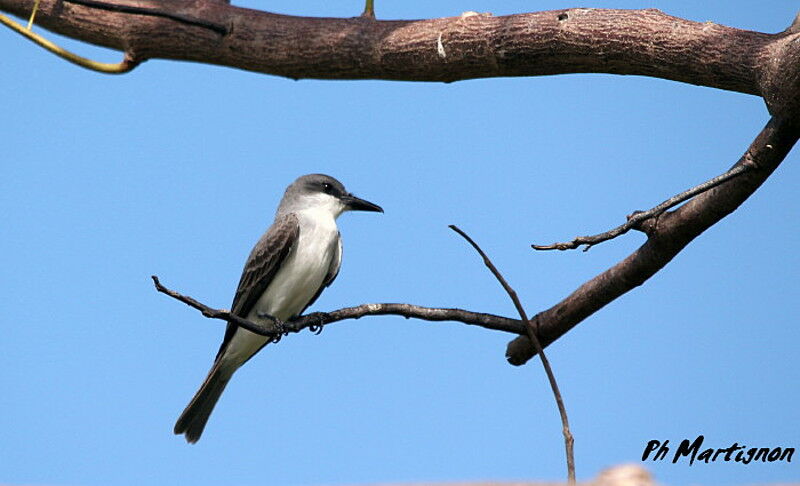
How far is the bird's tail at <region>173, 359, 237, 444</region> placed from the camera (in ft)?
25.8

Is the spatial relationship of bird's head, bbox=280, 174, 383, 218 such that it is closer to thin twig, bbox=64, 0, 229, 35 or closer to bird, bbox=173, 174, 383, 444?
bird, bbox=173, 174, 383, 444

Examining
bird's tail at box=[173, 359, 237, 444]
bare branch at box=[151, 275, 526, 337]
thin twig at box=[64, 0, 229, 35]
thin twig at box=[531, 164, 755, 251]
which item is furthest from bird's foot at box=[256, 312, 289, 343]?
thin twig at box=[531, 164, 755, 251]

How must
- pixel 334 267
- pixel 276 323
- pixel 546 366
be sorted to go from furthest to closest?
pixel 334 267, pixel 276 323, pixel 546 366

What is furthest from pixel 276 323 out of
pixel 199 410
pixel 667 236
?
pixel 667 236

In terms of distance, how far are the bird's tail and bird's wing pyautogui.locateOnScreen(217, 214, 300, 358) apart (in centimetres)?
24

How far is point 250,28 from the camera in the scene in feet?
18.1

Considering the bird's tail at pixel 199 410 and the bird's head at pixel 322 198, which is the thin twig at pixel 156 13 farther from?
the bird's tail at pixel 199 410

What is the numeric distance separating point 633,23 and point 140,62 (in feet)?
8.91

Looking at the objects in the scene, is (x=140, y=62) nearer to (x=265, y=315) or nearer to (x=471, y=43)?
(x=471, y=43)

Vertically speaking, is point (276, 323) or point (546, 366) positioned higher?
point (276, 323)

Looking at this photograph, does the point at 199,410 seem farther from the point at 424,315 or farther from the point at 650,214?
the point at 650,214

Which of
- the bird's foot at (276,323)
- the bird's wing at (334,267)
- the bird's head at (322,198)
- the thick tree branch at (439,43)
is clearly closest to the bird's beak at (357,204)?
the bird's head at (322,198)

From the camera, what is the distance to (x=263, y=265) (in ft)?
25.1

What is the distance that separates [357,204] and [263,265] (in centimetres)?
109
